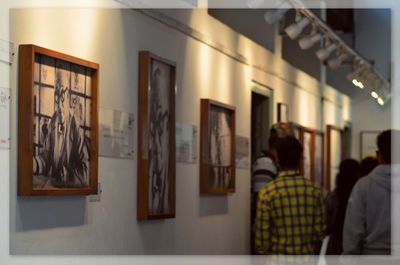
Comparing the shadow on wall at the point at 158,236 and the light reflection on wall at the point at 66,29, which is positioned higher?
the light reflection on wall at the point at 66,29

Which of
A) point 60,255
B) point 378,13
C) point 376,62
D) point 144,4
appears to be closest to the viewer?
point 60,255

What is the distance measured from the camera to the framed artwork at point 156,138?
588 centimetres

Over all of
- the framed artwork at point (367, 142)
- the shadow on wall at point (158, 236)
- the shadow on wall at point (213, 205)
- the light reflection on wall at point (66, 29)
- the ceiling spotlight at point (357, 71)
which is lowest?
the shadow on wall at point (158, 236)

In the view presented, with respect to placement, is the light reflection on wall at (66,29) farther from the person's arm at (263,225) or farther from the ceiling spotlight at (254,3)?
the ceiling spotlight at (254,3)

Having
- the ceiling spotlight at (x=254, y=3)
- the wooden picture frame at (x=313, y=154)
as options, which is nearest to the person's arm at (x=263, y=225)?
the ceiling spotlight at (x=254, y=3)

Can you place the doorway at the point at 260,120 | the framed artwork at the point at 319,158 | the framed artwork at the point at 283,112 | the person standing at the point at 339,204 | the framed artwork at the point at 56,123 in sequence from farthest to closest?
1. the framed artwork at the point at 319,158
2. the framed artwork at the point at 283,112
3. the doorway at the point at 260,120
4. the person standing at the point at 339,204
5. the framed artwork at the point at 56,123

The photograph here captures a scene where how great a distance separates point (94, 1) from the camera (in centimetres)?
516

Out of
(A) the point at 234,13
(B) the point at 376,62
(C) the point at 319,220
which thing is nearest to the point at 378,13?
(B) the point at 376,62

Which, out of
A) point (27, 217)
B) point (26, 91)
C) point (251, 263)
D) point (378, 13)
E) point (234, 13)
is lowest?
point (251, 263)

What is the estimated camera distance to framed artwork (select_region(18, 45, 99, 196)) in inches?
172

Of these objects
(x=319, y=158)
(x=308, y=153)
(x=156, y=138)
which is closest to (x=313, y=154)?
(x=308, y=153)

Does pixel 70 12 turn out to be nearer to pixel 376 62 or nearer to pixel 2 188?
pixel 2 188

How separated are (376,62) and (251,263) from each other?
9.40m

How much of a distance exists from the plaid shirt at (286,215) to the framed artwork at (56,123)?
95 cm
